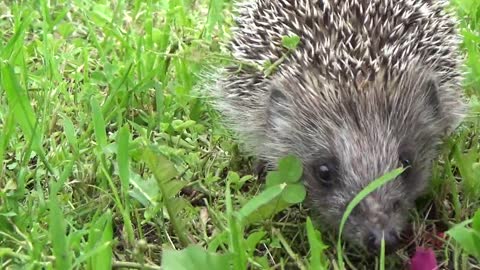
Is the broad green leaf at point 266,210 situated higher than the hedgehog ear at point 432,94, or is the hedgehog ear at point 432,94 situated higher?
the hedgehog ear at point 432,94

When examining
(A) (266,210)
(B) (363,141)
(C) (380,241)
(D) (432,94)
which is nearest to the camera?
(C) (380,241)

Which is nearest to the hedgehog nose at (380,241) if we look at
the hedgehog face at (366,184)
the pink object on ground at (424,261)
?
the hedgehog face at (366,184)

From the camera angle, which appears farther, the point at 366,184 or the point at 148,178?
the point at 148,178

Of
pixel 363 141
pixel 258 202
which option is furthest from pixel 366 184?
pixel 258 202

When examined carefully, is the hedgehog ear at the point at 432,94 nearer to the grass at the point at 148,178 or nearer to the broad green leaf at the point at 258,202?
the grass at the point at 148,178

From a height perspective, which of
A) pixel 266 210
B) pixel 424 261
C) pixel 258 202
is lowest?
pixel 424 261

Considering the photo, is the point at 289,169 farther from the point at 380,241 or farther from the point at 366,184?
the point at 380,241

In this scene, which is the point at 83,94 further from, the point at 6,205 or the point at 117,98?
the point at 6,205
